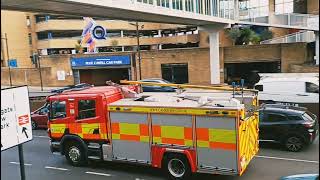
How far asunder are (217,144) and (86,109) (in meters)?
4.22

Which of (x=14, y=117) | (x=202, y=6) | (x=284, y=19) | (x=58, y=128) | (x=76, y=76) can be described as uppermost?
(x=202, y=6)

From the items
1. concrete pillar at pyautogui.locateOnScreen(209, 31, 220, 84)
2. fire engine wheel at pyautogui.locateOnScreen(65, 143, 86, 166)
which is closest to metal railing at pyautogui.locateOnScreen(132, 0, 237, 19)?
concrete pillar at pyautogui.locateOnScreen(209, 31, 220, 84)

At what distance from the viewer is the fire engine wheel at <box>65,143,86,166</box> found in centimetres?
1276

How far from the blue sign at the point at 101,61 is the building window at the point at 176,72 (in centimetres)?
375

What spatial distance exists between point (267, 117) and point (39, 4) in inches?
443

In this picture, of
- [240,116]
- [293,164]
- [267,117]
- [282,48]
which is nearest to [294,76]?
[267,117]

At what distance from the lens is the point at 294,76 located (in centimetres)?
1959

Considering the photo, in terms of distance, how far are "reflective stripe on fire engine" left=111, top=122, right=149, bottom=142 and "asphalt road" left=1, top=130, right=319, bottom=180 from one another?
1171mm

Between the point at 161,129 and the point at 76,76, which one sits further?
the point at 76,76

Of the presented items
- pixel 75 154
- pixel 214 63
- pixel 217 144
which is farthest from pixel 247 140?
pixel 214 63

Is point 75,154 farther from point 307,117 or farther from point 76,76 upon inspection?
point 76,76

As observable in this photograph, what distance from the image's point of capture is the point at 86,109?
39.9 ft

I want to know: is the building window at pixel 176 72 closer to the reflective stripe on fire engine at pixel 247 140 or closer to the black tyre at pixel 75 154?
the black tyre at pixel 75 154

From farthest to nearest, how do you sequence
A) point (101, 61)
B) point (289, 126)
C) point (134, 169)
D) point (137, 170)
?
point (101, 61) < point (289, 126) < point (134, 169) < point (137, 170)
